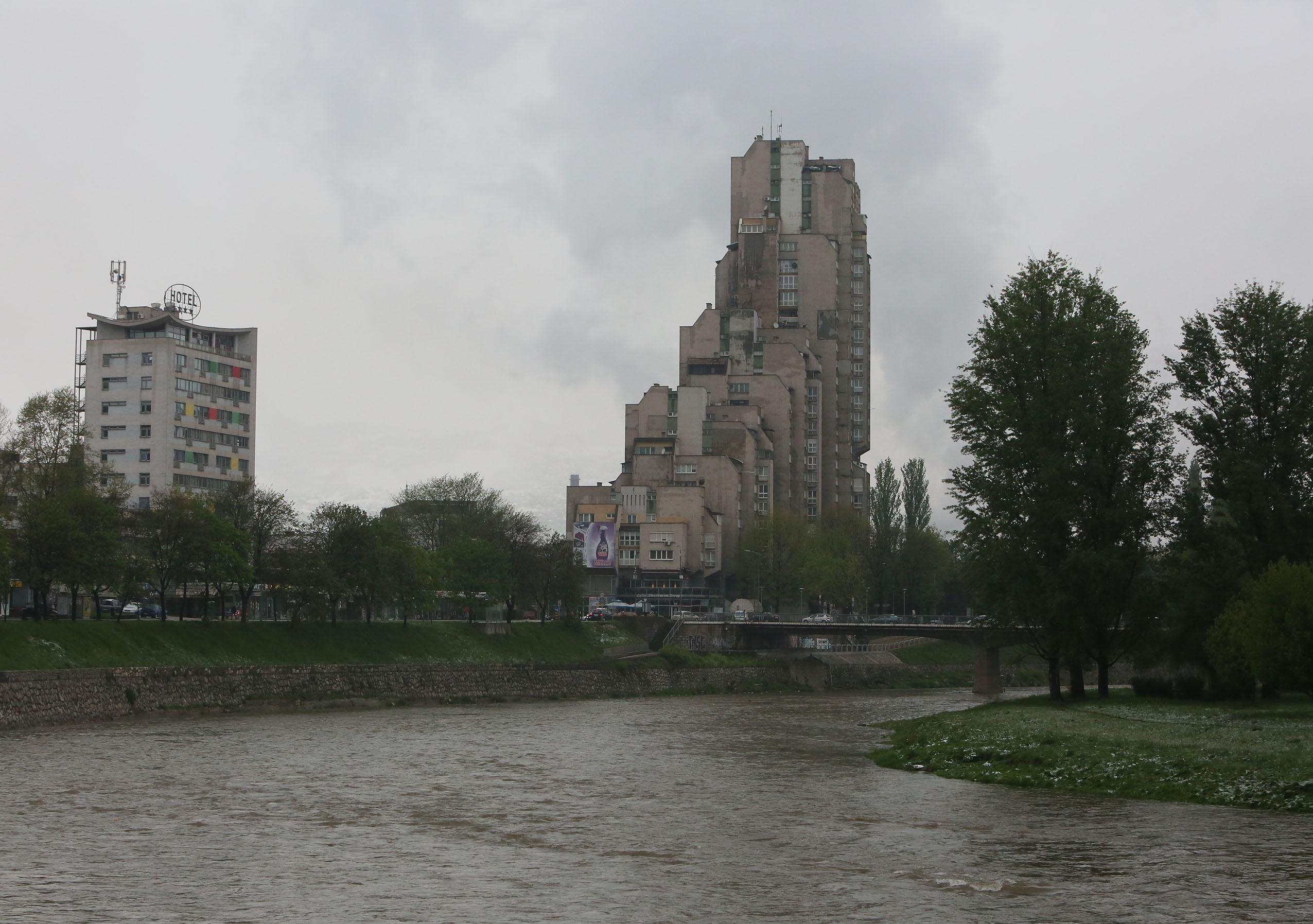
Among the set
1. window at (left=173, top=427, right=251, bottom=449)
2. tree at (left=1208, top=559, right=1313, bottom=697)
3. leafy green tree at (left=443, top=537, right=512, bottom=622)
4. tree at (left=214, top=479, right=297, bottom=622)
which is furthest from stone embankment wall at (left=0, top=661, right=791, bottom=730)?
window at (left=173, top=427, right=251, bottom=449)

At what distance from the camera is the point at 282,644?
10931cm

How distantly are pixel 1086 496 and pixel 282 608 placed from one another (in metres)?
86.9

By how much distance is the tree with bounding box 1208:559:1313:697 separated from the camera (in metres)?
55.6

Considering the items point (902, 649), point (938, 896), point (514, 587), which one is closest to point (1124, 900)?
point (938, 896)

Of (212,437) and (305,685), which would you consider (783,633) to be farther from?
(305,685)

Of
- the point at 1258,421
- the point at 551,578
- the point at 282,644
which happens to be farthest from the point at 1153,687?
the point at 551,578

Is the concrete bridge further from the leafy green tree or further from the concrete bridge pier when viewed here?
the leafy green tree

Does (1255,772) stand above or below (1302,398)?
below

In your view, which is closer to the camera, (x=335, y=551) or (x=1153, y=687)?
(x=1153, y=687)

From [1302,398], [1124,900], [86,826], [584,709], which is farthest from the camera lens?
[584,709]

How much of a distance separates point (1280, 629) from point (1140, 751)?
11.6m

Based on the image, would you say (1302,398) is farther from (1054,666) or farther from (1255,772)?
(1255,772)

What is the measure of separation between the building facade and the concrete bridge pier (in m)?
86.0

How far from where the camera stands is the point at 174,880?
3058 cm
